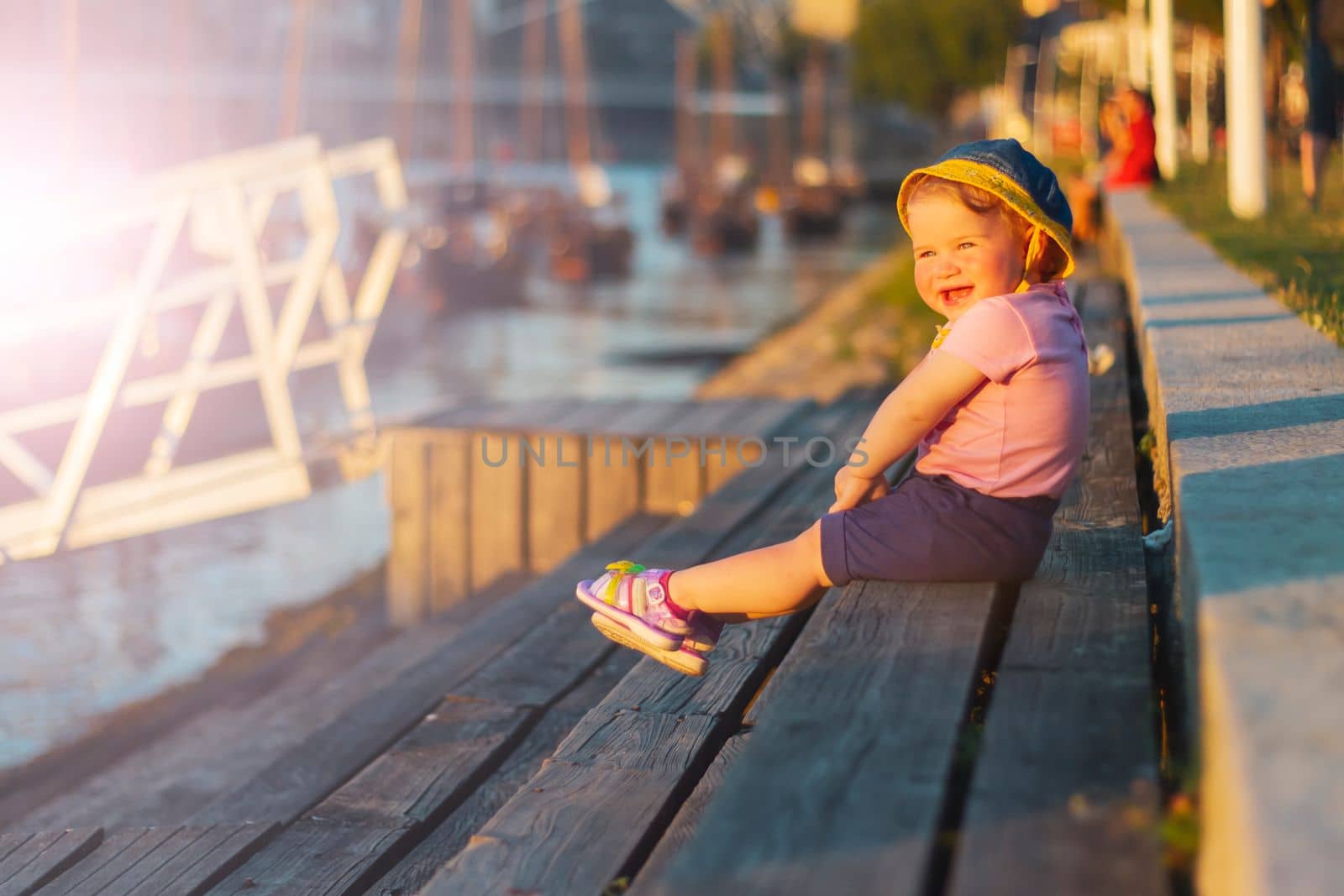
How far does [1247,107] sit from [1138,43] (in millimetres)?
14485

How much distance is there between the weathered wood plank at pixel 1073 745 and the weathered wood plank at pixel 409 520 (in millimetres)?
3940

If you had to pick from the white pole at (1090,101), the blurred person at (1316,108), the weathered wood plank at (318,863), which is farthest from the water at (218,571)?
the white pole at (1090,101)

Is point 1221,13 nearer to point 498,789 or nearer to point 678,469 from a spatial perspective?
point 678,469

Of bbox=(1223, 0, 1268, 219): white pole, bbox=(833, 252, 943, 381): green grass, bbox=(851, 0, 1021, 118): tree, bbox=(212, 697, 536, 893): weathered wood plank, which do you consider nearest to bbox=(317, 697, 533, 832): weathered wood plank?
bbox=(212, 697, 536, 893): weathered wood plank

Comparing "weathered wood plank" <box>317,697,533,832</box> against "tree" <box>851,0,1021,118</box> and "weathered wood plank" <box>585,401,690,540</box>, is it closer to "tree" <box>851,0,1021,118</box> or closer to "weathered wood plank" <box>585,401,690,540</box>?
"weathered wood plank" <box>585,401,690,540</box>

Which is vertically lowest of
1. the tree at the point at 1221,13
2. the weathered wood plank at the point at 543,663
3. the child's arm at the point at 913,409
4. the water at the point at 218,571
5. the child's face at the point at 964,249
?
the water at the point at 218,571

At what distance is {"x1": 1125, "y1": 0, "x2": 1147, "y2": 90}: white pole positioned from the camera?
74.1 ft

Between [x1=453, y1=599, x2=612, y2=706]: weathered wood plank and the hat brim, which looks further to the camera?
[x1=453, y1=599, x2=612, y2=706]: weathered wood plank

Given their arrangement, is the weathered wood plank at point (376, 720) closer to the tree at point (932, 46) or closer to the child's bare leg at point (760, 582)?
the child's bare leg at point (760, 582)

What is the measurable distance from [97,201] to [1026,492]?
5.01 meters

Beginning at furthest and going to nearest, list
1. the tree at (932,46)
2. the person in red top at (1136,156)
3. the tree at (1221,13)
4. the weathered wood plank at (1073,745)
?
the tree at (932,46) < the tree at (1221,13) < the person in red top at (1136,156) < the weathered wood plank at (1073,745)

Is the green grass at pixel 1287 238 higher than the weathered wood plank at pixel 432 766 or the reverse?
higher

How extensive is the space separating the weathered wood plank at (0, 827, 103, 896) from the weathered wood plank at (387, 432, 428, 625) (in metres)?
3.31

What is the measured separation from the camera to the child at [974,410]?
2.82m
